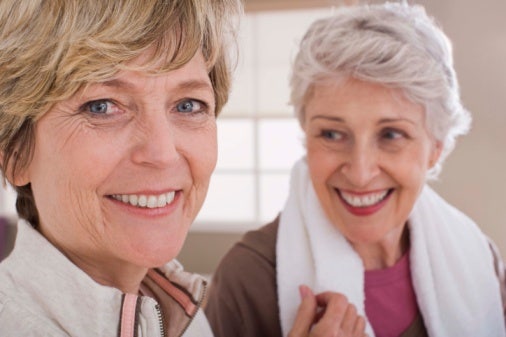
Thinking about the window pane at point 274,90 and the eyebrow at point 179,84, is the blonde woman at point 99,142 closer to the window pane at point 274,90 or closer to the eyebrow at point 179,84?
the eyebrow at point 179,84

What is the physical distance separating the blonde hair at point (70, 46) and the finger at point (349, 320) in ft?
1.21

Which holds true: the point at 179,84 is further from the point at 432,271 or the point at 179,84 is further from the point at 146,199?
the point at 432,271

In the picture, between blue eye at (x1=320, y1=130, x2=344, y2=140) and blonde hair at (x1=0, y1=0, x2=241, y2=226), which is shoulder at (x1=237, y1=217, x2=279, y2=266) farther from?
blonde hair at (x1=0, y1=0, x2=241, y2=226)

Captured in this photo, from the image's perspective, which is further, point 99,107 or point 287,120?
point 287,120

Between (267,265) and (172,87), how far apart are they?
1.21 feet

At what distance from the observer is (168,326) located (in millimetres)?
544

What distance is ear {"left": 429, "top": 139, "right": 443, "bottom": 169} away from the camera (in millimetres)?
683

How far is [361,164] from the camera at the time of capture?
0.66 meters

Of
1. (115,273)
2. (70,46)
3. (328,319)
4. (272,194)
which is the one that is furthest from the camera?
(272,194)

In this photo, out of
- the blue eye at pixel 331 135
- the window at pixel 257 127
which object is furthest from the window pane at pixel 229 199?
the blue eye at pixel 331 135

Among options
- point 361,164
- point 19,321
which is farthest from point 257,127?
point 19,321

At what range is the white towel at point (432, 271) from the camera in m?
0.68

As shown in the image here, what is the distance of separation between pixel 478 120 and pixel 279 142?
0.24 meters

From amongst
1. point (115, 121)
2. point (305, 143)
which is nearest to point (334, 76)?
point (305, 143)
